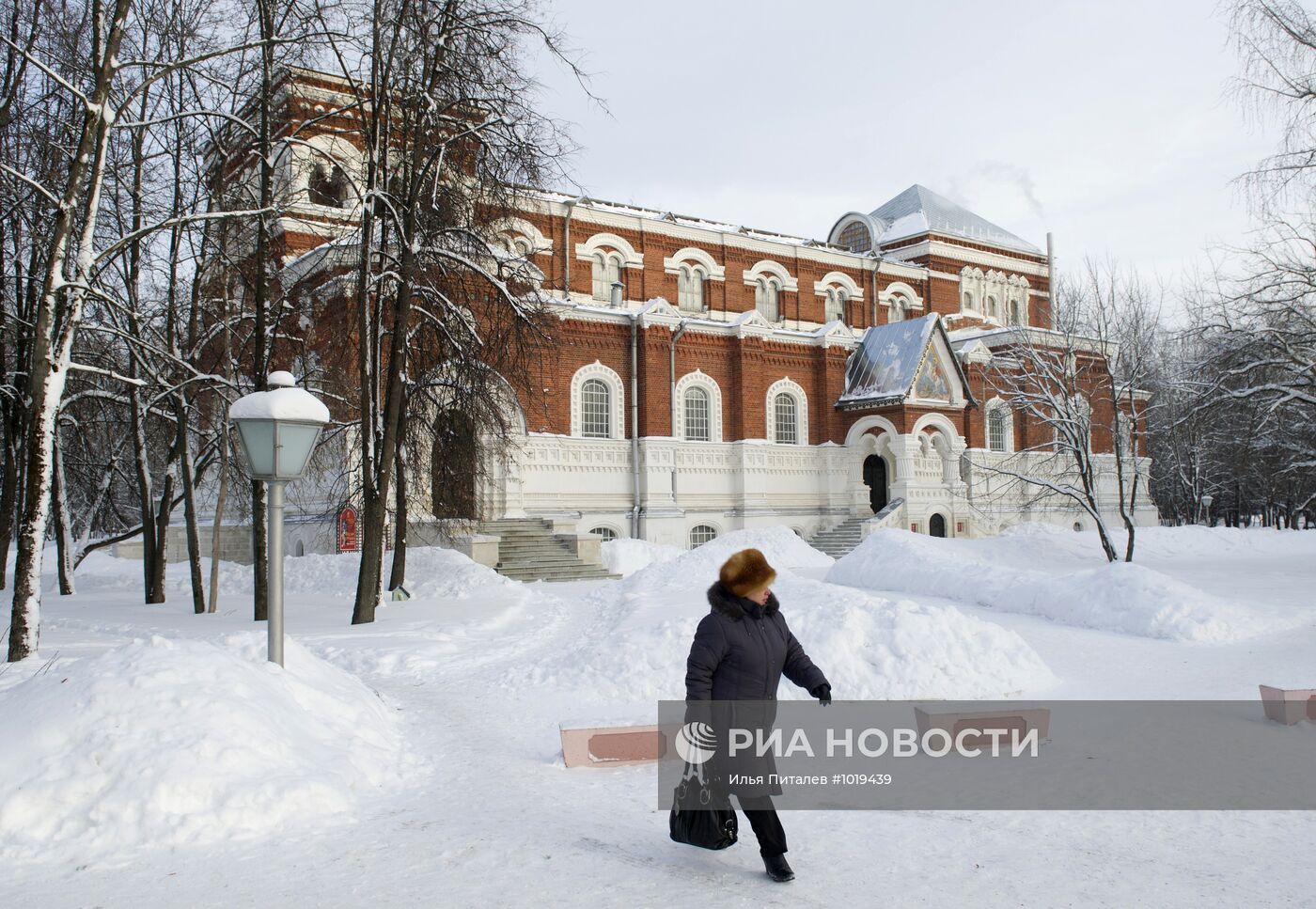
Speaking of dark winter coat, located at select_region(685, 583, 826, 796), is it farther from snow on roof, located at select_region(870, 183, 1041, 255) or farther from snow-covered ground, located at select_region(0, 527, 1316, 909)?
snow on roof, located at select_region(870, 183, 1041, 255)

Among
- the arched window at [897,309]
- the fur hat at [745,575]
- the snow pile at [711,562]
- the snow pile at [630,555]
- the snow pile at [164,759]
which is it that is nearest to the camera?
the fur hat at [745,575]

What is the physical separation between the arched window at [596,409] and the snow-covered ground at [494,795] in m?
15.4

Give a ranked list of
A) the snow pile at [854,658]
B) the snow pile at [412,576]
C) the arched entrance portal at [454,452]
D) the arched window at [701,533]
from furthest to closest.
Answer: the arched window at [701,533]
the snow pile at [412,576]
the arched entrance portal at [454,452]
the snow pile at [854,658]

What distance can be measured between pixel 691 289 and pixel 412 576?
16.3 meters

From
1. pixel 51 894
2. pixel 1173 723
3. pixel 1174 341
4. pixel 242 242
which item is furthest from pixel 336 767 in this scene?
pixel 1174 341

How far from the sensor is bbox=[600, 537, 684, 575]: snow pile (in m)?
22.5

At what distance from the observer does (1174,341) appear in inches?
655

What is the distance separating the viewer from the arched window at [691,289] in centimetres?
3102

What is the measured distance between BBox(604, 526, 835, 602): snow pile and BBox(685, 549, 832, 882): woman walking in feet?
29.4

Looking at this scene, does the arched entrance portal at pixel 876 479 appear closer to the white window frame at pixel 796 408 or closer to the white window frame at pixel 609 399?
the white window frame at pixel 796 408

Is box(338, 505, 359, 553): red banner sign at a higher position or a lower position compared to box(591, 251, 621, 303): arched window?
lower

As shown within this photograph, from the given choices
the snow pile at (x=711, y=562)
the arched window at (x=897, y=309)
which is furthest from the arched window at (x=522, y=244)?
the arched window at (x=897, y=309)

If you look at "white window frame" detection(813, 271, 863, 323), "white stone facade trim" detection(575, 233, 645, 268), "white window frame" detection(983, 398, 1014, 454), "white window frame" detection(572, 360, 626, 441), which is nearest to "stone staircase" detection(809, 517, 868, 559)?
"white window frame" detection(983, 398, 1014, 454)

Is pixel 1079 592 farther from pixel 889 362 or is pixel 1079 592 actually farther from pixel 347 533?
pixel 889 362
